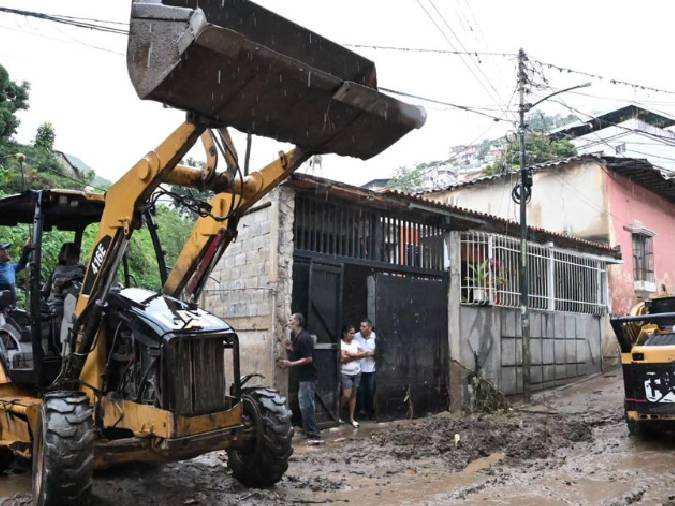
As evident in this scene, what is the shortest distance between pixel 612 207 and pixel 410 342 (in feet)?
31.7

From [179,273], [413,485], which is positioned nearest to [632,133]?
[413,485]

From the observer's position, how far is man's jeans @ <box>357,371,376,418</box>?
10.4 metres

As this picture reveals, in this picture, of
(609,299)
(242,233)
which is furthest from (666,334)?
(609,299)

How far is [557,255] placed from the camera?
14.8 m

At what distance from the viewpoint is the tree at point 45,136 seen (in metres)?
19.9

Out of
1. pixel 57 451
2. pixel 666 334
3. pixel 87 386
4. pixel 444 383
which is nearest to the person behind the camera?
pixel 57 451

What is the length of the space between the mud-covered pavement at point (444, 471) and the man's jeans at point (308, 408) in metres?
0.30

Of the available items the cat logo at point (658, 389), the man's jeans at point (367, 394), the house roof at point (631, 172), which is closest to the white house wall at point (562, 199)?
the house roof at point (631, 172)

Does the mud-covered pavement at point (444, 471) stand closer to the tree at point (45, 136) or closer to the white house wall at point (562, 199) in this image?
the white house wall at point (562, 199)

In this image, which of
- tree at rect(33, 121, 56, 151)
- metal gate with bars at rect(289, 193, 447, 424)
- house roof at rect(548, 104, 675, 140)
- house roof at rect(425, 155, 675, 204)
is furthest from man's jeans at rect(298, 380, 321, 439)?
house roof at rect(548, 104, 675, 140)

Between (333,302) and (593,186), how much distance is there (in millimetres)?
10716

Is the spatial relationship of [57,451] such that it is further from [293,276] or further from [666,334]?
[666,334]

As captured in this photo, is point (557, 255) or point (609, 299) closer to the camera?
point (557, 255)

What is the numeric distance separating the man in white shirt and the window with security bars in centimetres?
1149
